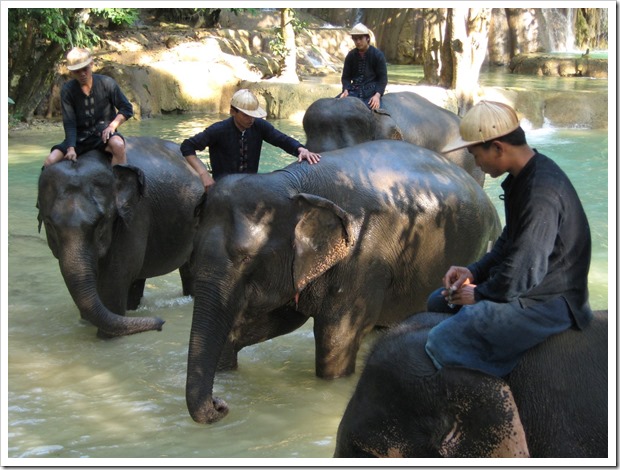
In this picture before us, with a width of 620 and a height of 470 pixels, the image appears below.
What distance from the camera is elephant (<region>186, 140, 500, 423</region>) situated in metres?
5.24

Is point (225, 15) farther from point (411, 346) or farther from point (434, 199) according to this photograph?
point (411, 346)

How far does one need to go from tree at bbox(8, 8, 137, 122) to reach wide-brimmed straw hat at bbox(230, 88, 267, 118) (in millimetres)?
12205

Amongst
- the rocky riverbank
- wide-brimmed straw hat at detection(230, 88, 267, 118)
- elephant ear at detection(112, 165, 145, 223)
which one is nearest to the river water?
elephant ear at detection(112, 165, 145, 223)

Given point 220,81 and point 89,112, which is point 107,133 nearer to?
point 89,112

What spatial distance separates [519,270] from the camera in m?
3.22

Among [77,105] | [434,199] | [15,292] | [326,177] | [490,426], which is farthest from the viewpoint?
[15,292]

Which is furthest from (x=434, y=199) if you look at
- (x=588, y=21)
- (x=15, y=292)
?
(x=588, y=21)

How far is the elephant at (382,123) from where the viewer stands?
30.4 ft

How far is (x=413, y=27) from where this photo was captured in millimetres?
31797

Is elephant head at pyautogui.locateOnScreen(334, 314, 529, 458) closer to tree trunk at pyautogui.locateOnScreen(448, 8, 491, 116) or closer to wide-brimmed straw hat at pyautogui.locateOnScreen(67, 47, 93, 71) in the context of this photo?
wide-brimmed straw hat at pyautogui.locateOnScreen(67, 47, 93, 71)

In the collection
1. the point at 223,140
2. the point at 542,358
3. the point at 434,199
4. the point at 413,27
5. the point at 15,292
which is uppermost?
the point at 413,27

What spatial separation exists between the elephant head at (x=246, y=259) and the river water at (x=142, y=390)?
45 centimetres

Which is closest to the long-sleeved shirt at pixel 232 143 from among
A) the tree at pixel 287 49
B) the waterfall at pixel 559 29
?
the tree at pixel 287 49

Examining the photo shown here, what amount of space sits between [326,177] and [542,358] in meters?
2.94
